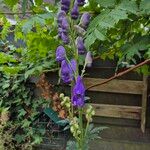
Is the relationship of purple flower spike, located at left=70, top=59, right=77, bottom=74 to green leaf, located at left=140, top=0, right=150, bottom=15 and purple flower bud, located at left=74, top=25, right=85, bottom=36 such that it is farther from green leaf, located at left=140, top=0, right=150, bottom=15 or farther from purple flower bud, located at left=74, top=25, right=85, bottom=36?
green leaf, located at left=140, top=0, right=150, bottom=15

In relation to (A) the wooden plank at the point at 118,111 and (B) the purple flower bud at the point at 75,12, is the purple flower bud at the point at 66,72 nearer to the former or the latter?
(B) the purple flower bud at the point at 75,12

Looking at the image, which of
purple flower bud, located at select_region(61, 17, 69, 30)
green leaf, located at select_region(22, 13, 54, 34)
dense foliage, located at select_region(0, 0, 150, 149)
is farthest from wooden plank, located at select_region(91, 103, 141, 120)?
purple flower bud, located at select_region(61, 17, 69, 30)

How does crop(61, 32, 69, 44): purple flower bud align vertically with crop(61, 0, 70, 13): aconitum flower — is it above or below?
below

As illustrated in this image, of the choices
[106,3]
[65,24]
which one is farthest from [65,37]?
[106,3]

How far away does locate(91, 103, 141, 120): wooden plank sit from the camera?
3.39 metres

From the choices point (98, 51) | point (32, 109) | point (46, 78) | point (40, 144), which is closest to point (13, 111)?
point (32, 109)

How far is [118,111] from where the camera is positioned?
11.3 ft

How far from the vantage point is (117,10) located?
1.59 meters

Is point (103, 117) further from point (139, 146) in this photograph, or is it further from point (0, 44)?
point (0, 44)

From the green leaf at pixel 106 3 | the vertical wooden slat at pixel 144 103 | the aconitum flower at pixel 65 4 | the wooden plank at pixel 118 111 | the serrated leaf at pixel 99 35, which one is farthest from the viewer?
the wooden plank at pixel 118 111

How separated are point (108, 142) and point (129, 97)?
1.35ft

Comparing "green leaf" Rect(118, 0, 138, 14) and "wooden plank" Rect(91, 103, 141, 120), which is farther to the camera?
"wooden plank" Rect(91, 103, 141, 120)

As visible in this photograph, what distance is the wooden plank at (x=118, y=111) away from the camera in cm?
339

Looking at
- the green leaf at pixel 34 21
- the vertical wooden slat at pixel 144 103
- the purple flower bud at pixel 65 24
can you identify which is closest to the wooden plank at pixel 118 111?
the vertical wooden slat at pixel 144 103
